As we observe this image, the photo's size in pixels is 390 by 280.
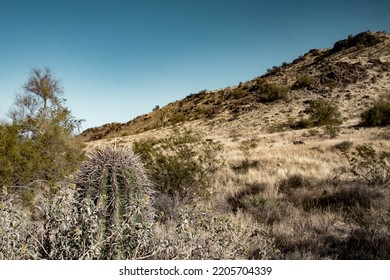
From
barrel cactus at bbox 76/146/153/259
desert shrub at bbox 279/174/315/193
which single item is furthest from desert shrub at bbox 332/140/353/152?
barrel cactus at bbox 76/146/153/259

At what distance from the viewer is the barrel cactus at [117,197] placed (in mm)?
2533

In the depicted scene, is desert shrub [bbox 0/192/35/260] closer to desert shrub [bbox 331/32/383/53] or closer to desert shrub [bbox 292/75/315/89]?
desert shrub [bbox 292/75/315/89]

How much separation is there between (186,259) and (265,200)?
9.71 feet

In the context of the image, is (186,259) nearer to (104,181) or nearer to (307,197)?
(104,181)

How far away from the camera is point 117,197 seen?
2955mm

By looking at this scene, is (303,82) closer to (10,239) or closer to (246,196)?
(246,196)

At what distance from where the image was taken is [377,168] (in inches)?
243

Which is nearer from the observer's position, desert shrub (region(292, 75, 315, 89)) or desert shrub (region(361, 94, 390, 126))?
desert shrub (region(361, 94, 390, 126))

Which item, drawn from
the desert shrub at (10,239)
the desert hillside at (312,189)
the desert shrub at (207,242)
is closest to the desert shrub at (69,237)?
the desert shrub at (10,239)

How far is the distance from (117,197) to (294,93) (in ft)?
104

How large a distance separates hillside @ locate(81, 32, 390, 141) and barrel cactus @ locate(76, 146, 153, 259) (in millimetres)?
20041

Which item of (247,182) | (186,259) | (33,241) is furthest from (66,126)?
(186,259)

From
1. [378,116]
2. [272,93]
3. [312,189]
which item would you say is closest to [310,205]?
[312,189]

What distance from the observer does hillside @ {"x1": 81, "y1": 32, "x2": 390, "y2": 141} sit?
27328mm
